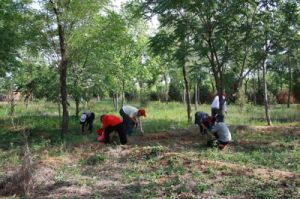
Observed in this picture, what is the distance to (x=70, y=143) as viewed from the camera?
12.5 meters

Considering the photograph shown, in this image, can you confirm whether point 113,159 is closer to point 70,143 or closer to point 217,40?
point 70,143

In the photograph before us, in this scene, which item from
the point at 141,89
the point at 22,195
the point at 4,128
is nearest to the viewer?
the point at 22,195

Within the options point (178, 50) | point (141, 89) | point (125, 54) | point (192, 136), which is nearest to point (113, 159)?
point (192, 136)

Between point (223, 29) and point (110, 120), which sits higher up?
point (223, 29)

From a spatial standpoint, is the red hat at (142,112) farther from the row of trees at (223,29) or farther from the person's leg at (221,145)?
the row of trees at (223,29)

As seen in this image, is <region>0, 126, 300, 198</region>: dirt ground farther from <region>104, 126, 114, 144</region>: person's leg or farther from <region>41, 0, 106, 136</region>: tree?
<region>41, 0, 106, 136</region>: tree

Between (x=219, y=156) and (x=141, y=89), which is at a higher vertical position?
(x=141, y=89)

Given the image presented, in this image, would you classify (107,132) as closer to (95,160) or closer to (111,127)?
(111,127)

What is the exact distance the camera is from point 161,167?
8.80m

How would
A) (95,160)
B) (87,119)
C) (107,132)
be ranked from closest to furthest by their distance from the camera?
(95,160) → (107,132) → (87,119)

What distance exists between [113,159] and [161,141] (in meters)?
3.00

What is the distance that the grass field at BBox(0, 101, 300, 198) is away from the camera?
7.12m

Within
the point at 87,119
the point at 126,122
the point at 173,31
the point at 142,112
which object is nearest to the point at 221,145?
the point at 142,112

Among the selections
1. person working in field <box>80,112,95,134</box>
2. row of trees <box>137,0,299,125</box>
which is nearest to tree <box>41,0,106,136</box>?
person working in field <box>80,112,95,134</box>
